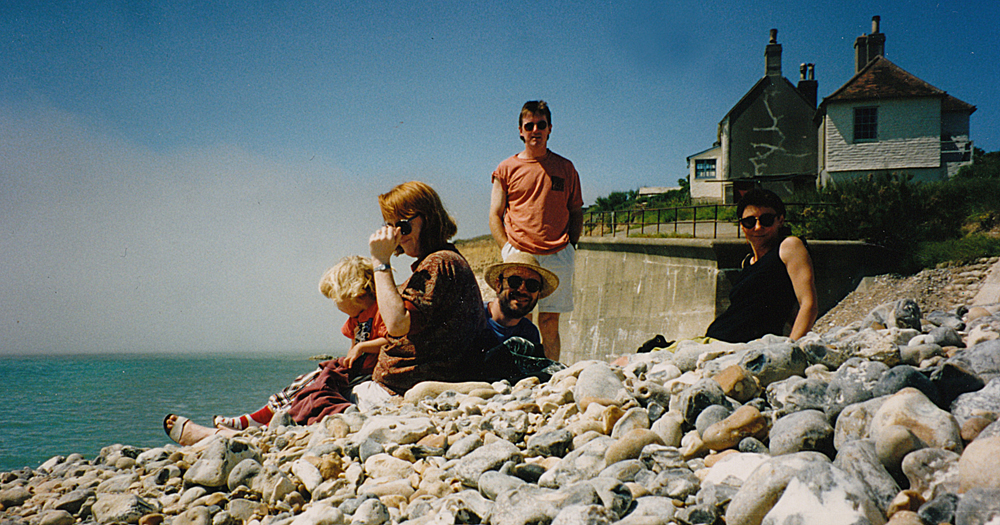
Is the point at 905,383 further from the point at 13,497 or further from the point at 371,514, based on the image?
the point at 13,497

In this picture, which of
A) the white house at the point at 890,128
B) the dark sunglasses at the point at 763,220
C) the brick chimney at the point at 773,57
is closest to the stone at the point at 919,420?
the dark sunglasses at the point at 763,220

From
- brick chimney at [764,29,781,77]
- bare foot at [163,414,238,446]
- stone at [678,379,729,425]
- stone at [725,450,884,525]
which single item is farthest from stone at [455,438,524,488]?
brick chimney at [764,29,781,77]

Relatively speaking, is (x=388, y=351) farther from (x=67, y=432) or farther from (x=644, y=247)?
(x=644, y=247)

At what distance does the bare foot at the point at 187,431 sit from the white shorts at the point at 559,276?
2.75 metres

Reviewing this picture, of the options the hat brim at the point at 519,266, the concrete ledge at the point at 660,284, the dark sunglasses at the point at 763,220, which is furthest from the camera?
the concrete ledge at the point at 660,284

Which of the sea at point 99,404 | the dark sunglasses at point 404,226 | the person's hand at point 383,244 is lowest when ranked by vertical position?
the sea at point 99,404

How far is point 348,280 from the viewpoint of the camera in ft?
14.4

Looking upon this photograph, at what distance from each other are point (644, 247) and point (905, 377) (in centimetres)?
1273

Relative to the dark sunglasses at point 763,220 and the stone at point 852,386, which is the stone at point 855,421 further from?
the dark sunglasses at point 763,220

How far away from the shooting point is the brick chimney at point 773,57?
26172 millimetres

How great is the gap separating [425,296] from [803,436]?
233 centimetres

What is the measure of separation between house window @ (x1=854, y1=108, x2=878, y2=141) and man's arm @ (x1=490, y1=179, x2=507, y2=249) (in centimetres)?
2291

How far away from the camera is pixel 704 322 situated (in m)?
12.1

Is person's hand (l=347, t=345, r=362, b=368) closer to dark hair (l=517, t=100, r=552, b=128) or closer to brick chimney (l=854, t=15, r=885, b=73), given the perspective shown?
dark hair (l=517, t=100, r=552, b=128)
